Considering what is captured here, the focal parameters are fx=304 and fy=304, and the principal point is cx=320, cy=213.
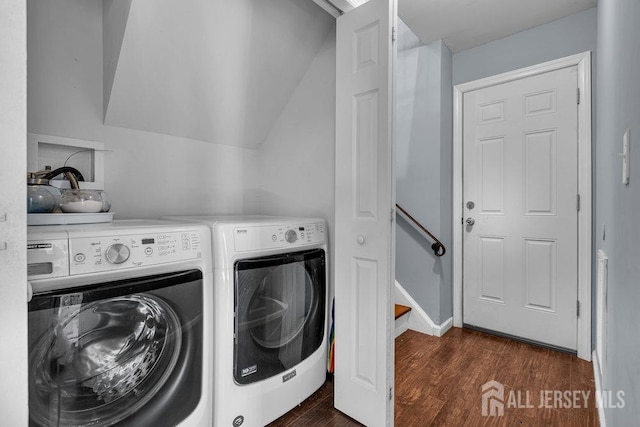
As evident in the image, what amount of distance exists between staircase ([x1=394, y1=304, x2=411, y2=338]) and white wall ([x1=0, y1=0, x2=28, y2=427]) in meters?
2.20

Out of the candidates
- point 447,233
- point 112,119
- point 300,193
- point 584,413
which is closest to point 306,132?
point 300,193

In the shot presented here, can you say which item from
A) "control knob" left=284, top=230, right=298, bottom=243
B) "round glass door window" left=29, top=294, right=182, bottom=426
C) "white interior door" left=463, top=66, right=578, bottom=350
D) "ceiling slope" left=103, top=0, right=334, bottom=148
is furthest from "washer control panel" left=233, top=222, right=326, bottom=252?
"white interior door" left=463, top=66, right=578, bottom=350

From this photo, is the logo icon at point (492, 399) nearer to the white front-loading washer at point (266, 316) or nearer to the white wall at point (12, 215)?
the white front-loading washer at point (266, 316)

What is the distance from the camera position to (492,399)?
65.6 inches

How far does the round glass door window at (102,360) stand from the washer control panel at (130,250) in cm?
11

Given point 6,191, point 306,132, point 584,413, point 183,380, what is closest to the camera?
point 6,191

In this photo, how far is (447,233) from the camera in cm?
265

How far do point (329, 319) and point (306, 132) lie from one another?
1.15 metres

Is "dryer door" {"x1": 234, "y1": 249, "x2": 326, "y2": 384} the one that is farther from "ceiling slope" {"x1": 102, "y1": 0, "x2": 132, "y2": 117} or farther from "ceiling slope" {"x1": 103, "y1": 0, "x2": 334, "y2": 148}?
"ceiling slope" {"x1": 102, "y1": 0, "x2": 132, "y2": 117}

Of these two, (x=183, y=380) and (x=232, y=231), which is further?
(x=232, y=231)

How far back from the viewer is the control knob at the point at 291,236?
1.49 m

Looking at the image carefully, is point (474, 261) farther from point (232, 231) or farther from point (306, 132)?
point (232, 231)

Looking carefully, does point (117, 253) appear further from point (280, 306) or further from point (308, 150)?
point (308, 150)

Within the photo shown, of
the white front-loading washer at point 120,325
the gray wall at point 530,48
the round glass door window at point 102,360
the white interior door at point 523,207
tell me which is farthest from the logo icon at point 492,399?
the gray wall at point 530,48
